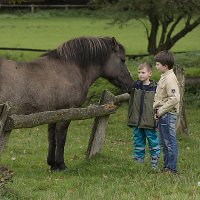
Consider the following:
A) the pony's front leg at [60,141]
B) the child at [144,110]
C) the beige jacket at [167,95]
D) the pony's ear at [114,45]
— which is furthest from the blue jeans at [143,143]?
the pony's ear at [114,45]

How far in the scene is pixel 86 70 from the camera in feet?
28.1

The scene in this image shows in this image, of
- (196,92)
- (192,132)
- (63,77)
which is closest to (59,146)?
(63,77)

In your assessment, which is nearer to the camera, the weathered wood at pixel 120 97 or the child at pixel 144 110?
the child at pixel 144 110

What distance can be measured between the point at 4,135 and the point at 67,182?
1.35m

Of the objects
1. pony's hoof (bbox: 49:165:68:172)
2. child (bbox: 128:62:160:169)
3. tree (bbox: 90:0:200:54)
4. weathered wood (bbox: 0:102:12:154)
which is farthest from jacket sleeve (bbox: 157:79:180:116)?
tree (bbox: 90:0:200:54)

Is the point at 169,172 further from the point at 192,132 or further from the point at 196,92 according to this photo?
the point at 196,92

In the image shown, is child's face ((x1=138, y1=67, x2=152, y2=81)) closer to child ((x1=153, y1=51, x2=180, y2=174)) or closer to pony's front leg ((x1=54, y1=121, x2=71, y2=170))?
child ((x1=153, y1=51, x2=180, y2=174))

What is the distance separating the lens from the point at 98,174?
7668 mm

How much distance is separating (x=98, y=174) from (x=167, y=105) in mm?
1388

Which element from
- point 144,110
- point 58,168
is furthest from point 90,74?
point 58,168

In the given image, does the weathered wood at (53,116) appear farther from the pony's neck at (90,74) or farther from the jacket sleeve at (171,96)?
the jacket sleeve at (171,96)

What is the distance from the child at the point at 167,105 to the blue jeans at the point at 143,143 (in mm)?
607

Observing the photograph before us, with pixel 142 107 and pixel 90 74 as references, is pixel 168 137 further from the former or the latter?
pixel 90 74

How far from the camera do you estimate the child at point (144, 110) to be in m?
8.08
